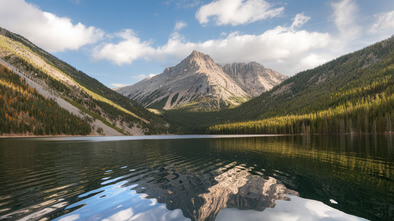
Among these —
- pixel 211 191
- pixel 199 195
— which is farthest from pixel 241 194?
pixel 199 195

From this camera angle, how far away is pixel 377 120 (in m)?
146

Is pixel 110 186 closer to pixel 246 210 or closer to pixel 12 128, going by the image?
pixel 246 210

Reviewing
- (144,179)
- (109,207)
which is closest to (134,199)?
(109,207)

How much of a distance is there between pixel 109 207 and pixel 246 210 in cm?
1013

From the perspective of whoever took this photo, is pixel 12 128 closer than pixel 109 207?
No

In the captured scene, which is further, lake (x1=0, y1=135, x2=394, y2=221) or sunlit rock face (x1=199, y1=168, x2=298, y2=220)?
sunlit rock face (x1=199, y1=168, x2=298, y2=220)

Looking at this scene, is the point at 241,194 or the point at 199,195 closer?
the point at 199,195

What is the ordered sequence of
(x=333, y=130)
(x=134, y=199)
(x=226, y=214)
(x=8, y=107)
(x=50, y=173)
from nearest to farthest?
(x=226, y=214) < (x=134, y=199) < (x=50, y=173) < (x=333, y=130) < (x=8, y=107)

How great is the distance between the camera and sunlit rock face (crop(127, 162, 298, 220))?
50.4ft

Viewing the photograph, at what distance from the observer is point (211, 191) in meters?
19.2

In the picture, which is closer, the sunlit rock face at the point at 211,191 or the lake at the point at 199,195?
the lake at the point at 199,195

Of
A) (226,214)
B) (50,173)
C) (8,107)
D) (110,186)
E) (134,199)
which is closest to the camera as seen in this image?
(226,214)

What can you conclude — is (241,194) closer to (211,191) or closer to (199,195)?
(211,191)

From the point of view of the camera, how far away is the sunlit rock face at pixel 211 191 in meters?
15.4
